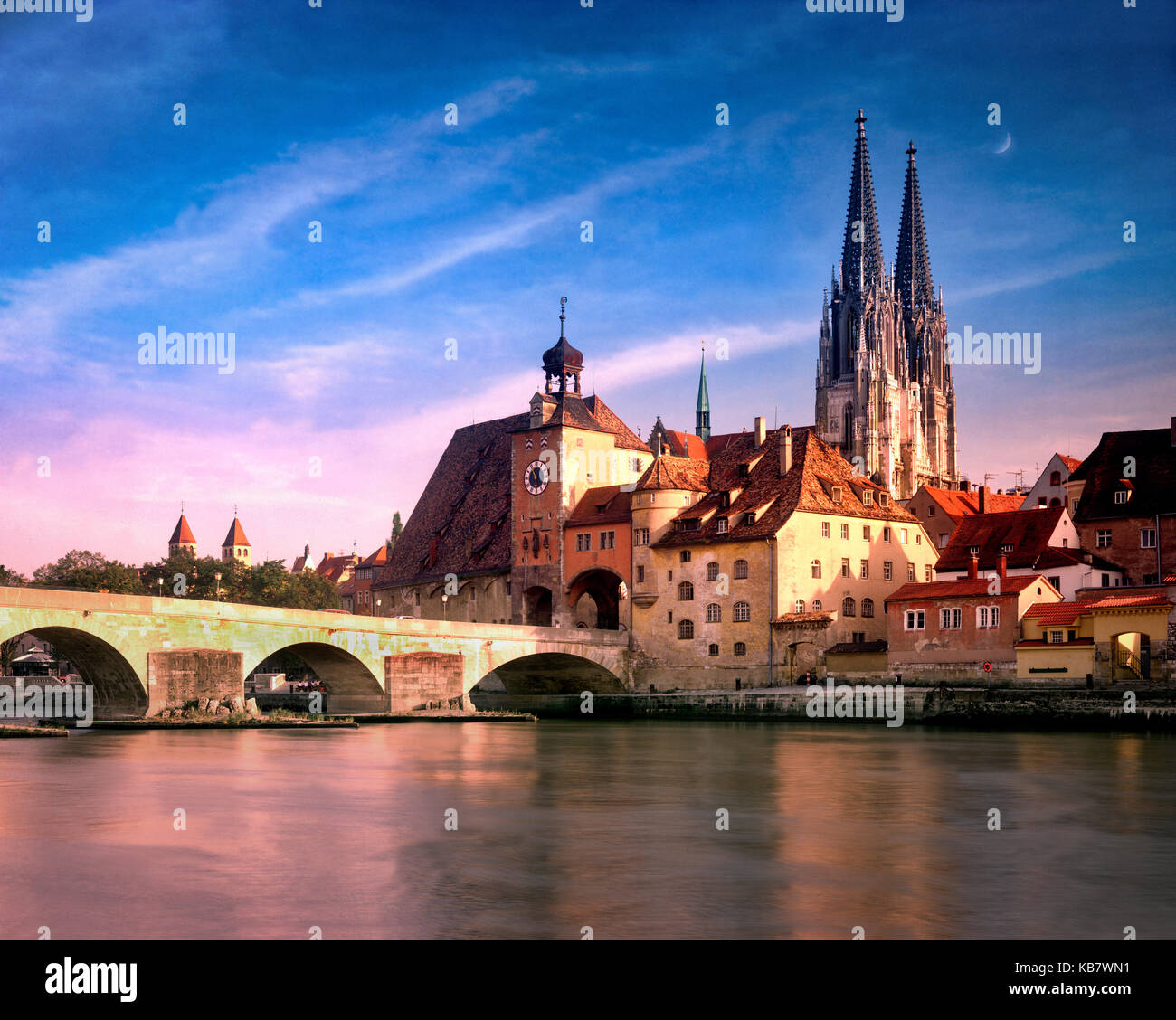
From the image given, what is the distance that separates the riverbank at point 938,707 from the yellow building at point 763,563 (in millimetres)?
2691

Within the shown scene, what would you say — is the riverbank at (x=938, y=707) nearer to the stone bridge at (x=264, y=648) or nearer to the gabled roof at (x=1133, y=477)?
the stone bridge at (x=264, y=648)

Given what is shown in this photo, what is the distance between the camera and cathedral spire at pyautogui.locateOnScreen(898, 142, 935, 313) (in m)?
156

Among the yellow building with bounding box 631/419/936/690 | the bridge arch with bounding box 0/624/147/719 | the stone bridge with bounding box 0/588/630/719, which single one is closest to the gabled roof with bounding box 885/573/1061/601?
the yellow building with bounding box 631/419/936/690

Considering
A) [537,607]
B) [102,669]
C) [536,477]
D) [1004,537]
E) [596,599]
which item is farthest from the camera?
[537,607]

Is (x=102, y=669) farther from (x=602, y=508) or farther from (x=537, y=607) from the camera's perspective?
(x=537, y=607)

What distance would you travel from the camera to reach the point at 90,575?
10281 cm

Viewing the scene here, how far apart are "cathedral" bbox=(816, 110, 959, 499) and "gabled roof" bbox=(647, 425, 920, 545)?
A: 59.1m

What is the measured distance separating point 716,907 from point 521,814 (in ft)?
33.3

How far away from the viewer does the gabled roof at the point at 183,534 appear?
19031 cm

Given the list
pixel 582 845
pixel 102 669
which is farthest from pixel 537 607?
pixel 582 845

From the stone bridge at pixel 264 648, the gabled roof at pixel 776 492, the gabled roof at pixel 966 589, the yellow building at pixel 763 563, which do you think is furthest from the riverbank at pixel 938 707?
the gabled roof at pixel 776 492

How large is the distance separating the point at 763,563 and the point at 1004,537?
41.8 ft
